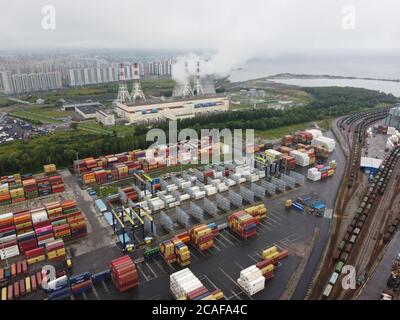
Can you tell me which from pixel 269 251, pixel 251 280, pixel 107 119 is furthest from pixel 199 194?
pixel 107 119

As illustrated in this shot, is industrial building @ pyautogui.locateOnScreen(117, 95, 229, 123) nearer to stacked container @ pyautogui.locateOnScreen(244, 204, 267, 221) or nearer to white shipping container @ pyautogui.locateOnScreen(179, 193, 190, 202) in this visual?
white shipping container @ pyautogui.locateOnScreen(179, 193, 190, 202)

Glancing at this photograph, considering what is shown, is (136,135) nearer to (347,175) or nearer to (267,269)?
(347,175)

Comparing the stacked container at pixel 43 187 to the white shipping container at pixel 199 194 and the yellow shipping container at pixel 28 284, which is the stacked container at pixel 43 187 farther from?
the white shipping container at pixel 199 194

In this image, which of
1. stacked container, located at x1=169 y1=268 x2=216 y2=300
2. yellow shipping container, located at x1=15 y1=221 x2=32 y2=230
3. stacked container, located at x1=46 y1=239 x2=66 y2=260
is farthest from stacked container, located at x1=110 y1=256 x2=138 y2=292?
yellow shipping container, located at x1=15 y1=221 x2=32 y2=230

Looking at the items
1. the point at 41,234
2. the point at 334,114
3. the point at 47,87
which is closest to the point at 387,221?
the point at 41,234

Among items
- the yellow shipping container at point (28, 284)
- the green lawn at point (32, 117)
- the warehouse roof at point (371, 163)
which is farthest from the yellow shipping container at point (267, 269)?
the green lawn at point (32, 117)

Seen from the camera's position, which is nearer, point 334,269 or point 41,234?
point 334,269

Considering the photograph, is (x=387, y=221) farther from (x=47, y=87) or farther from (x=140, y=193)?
(x=47, y=87)
